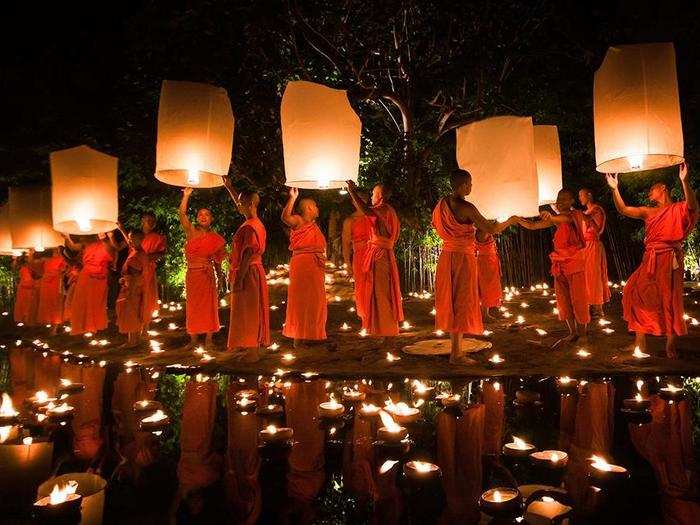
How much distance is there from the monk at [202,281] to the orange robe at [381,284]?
7.52 ft

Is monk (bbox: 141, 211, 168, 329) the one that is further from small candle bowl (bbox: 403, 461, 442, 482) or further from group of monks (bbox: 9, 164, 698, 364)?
small candle bowl (bbox: 403, 461, 442, 482)

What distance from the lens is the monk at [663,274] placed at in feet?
18.1

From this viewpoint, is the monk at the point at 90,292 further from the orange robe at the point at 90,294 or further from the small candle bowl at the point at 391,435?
the small candle bowl at the point at 391,435

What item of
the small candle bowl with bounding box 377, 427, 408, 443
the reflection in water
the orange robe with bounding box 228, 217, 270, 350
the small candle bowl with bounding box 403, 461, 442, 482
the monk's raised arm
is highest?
the monk's raised arm

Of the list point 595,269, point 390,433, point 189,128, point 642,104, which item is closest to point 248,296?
point 189,128

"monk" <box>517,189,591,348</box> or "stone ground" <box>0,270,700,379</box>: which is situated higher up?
"monk" <box>517,189,591,348</box>

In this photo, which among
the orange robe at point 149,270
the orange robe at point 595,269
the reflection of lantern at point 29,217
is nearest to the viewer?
the orange robe at point 149,270

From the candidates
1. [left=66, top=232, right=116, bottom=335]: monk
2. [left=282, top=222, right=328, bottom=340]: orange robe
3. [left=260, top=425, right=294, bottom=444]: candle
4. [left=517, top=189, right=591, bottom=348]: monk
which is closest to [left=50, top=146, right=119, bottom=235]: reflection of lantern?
[left=66, top=232, right=116, bottom=335]: monk

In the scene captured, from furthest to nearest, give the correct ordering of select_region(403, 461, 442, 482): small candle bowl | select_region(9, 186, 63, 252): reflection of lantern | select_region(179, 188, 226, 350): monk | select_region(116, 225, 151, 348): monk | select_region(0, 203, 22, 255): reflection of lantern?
select_region(0, 203, 22, 255): reflection of lantern, select_region(9, 186, 63, 252): reflection of lantern, select_region(116, 225, 151, 348): monk, select_region(179, 188, 226, 350): monk, select_region(403, 461, 442, 482): small candle bowl

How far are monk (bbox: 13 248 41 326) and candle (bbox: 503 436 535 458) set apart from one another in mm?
11345

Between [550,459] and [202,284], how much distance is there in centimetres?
565

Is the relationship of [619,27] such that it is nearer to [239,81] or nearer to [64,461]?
[239,81]

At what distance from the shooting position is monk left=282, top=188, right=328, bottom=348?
6691mm

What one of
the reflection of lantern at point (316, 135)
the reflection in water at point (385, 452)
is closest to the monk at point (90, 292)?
the reflection in water at point (385, 452)
